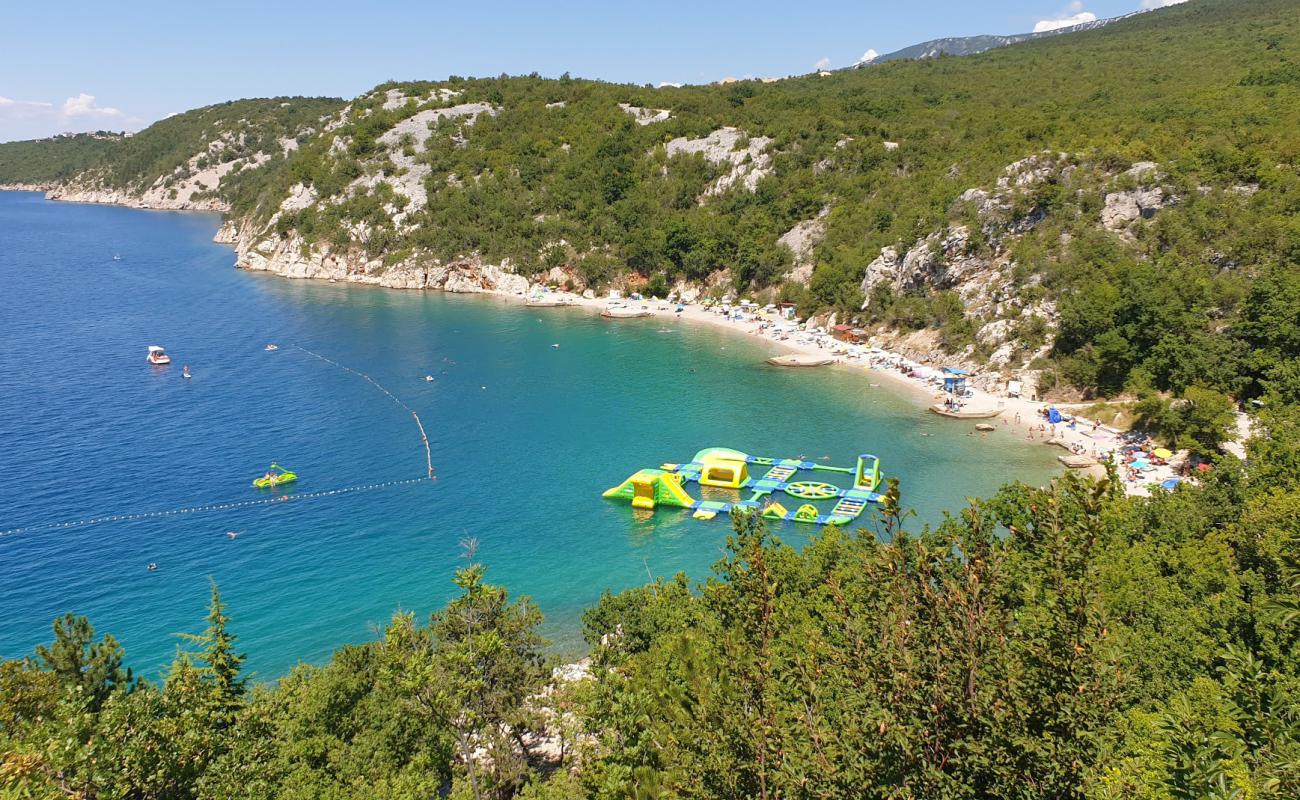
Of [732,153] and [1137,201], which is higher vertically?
[732,153]

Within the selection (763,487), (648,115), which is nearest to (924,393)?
(763,487)

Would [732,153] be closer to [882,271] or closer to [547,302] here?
[547,302]

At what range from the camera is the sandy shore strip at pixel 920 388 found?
5219cm

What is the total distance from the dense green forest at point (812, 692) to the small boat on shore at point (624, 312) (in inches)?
2704

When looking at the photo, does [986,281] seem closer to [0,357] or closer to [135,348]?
[135,348]

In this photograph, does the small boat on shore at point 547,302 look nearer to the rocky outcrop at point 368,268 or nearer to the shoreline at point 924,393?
the shoreline at point 924,393

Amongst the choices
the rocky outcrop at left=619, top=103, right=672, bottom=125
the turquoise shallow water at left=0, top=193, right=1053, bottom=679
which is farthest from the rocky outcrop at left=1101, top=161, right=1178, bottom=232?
the rocky outcrop at left=619, top=103, right=672, bottom=125

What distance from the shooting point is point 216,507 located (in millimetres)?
45312

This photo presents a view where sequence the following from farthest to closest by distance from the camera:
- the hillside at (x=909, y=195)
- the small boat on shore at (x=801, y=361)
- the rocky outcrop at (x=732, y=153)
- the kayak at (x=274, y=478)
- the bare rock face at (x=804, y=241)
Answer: the rocky outcrop at (x=732, y=153) → the bare rock face at (x=804, y=241) → the small boat on shore at (x=801, y=361) → the hillside at (x=909, y=195) → the kayak at (x=274, y=478)

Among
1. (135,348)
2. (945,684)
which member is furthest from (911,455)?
(135,348)

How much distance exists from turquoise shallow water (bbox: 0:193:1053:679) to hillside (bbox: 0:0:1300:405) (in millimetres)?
14393

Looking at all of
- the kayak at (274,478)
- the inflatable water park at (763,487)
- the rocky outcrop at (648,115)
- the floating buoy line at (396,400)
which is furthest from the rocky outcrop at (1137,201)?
the rocky outcrop at (648,115)

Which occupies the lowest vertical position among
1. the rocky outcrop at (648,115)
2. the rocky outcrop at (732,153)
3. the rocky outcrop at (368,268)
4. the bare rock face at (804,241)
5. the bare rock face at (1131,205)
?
the rocky outcrop at (368,268)

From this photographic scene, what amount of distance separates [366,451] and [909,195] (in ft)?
236
